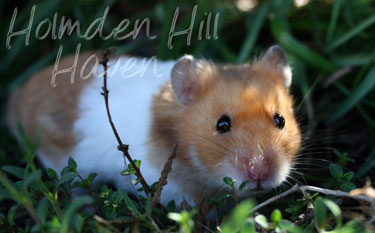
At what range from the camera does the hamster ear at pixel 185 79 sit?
3.53m

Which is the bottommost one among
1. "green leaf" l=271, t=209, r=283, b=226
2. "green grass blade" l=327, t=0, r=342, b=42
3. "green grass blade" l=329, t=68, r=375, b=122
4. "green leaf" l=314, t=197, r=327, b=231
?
"green leaf" l=314, t=197, r=327, b=231

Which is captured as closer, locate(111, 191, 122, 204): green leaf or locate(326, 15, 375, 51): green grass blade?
locate(111, 191, 122, 204): green leaf

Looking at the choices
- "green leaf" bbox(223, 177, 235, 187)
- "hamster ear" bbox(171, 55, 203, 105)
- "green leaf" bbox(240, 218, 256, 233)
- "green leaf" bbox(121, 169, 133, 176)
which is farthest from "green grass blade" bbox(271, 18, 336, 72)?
"green leaf" bbox(240, 218, 256, 233)

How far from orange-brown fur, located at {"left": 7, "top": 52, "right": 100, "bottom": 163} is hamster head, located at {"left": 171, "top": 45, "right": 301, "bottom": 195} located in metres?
1.12

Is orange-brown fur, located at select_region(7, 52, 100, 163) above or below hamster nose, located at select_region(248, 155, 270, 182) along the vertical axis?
above

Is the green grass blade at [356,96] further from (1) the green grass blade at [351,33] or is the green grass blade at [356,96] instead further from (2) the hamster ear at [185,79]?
(2) the hamster ear at [185,79]

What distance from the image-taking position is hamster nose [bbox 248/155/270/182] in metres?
2.92

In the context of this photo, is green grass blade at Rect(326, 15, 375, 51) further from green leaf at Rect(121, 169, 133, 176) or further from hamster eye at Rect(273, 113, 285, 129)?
green leaf at Rect(121, 169, 133, 176)

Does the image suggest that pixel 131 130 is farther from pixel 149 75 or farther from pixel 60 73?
pixel 60 73

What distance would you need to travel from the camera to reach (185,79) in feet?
11.6

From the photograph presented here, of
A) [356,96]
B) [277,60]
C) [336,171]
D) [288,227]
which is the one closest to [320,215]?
[288,227]

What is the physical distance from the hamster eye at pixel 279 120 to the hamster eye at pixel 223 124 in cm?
34

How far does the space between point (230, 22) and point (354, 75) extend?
5.47 feet

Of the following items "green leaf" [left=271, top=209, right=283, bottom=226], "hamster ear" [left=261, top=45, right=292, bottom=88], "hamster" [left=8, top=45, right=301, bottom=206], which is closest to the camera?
"green leaf" [left=271, top=209, right=283, bottom=226]
